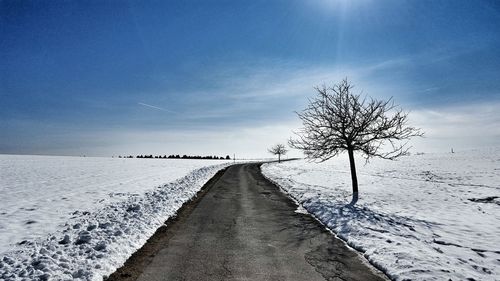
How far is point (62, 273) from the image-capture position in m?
5.61

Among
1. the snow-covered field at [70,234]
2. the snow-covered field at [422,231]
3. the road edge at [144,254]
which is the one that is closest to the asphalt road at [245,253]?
the road edge at [144,254]

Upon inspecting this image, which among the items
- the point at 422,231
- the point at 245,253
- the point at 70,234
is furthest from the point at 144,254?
the point at 422,231

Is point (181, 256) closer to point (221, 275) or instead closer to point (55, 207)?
point (221, 275)

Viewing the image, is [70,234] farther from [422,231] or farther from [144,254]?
[422,231]

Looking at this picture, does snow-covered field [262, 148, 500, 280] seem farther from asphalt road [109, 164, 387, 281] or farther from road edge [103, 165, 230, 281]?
road edge [103, 165, 230, 281]

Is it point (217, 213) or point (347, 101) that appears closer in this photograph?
point (217, 213)

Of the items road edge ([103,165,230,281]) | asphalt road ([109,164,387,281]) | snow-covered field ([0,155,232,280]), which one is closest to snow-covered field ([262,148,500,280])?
asphalt road ([109,164,387,281])

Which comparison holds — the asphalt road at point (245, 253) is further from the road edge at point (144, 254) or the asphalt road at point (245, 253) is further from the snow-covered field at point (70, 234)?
the snow-covered field at point (70, 234)

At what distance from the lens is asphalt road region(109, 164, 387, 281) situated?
5832mm

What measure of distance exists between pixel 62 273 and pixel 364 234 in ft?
24.6

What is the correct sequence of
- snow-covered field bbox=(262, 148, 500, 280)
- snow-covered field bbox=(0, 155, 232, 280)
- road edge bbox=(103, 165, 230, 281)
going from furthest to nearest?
snow-covered field bbox=(262, 148, 500, 280)
snow-covered field bbox=(0, 155, 232, 280)
road edge bbox=(103, 165, 230, 281)

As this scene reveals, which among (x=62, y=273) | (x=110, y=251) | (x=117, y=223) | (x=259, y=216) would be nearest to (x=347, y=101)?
(x=259, y=216)

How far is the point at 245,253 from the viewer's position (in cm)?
705

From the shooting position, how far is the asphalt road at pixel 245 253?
5832mm
